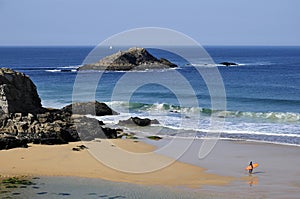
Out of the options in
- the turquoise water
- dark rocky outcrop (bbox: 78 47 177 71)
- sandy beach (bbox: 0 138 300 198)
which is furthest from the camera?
dark rocky outcrop (bbox: 78 47 177 71)

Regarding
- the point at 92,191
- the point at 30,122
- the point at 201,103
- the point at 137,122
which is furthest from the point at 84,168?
the point at 201,103

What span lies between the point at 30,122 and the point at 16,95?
3648mm

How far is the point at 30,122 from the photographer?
25781mm

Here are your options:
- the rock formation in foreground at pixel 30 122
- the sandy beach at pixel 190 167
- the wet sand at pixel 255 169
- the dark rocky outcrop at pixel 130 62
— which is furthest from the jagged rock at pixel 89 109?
the dark rocky outcrop at pixel 130 62

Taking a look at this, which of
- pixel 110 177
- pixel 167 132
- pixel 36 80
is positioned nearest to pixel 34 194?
pixel 110 177

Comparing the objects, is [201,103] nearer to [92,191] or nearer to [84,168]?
[84,168]

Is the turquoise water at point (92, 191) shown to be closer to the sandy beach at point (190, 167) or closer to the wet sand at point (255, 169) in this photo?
the sandy beach at point (190, 167)

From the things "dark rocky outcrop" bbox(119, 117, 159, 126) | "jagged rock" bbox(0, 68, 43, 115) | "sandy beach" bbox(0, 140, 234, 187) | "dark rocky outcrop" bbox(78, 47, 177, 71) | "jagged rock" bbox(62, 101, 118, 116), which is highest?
"dark rocky outcrop" bbox(78, 47, 177, 71)

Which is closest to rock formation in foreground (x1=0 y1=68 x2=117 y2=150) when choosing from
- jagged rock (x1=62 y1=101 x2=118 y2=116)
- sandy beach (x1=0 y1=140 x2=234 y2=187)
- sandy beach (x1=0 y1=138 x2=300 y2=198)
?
sandy beach (x1=0 y1=138 x2=300 y2=198)

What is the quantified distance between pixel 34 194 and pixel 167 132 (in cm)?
1589

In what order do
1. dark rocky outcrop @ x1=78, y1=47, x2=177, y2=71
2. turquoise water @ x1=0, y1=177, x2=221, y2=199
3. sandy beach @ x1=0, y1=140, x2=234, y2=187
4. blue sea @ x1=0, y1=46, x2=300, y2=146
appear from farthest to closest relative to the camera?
dark rocky outcrop @ x1=78, y1=47, x2=177, y2=71, blue sea @ x1=0, y1=46, x2=300, y2=146, sandy beach @ x1=0, y1=140, x2=234, y2=187, turquoise water @ x1=0, y1=177, x2=221, y2=199

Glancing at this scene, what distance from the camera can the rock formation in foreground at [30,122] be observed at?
2470cm

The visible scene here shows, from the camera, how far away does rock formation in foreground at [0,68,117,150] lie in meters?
24.7

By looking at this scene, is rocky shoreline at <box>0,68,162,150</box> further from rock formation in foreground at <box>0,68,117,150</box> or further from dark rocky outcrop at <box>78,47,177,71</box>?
dark rocky outcrop at <box>78,47,177,71</box>
